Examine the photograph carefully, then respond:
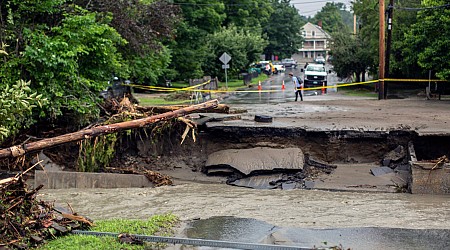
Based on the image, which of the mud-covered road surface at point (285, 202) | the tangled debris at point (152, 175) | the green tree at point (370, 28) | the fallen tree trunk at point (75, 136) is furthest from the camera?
the green tree at point (370, 28)

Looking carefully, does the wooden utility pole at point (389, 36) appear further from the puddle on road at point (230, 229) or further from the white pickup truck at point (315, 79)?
the puddle on road at point (230, 229)

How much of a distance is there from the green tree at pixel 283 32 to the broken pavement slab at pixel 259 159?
84199mm

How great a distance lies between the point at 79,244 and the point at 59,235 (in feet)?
2.41

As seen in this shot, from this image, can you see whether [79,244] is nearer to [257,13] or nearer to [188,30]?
[188,30]

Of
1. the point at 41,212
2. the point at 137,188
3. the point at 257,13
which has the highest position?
the point at 257,13

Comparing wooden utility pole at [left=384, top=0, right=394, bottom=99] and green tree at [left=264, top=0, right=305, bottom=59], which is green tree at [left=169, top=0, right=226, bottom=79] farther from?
green tree at [left=264, top=0, right=305, bottom=59]

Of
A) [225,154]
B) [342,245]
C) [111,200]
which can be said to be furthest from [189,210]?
[225,154]

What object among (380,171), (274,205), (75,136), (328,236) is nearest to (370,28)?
(380,171)

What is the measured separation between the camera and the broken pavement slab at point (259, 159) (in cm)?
1456

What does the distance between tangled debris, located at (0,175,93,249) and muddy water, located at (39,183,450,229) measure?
6.32 ft

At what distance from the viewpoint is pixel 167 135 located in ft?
55.3

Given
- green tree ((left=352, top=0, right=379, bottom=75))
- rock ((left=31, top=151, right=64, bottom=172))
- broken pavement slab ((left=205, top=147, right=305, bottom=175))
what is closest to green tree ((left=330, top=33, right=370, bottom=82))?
green tree ((left=352, top=0, right=379, bottom=75))

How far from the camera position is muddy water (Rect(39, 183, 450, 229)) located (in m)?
9.55

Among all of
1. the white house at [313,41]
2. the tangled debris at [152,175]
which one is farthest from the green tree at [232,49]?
the white house at [313,41]
